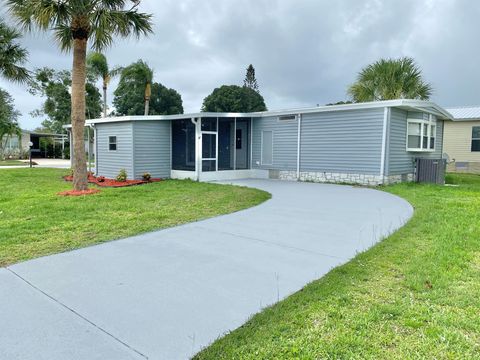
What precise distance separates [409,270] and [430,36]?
54.2 ft

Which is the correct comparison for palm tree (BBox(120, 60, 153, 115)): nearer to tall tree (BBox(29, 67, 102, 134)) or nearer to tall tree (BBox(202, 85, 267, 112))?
tall tree (BBox(29, 67, 102, 134))

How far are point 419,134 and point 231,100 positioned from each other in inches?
1053

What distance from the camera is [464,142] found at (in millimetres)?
20750

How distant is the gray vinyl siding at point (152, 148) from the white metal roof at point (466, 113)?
16.4m

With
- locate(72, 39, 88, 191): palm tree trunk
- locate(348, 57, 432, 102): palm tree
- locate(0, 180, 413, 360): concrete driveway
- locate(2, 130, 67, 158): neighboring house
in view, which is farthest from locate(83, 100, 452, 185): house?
locate(2, 130, 67, 158): neighboring house

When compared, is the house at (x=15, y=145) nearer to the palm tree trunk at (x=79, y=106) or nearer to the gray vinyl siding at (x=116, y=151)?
the gray vinyl siding at (x=116, y=151)

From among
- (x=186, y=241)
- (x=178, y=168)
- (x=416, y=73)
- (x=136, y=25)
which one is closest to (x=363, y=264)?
(x=186, y=241)

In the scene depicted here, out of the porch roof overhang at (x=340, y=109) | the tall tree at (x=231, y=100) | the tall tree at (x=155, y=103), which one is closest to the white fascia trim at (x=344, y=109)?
the porch roof overhang at (x=340, y=109)

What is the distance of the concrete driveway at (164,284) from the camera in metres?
2.49

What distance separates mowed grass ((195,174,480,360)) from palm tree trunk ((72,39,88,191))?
8668 millimetres

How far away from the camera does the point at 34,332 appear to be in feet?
8.49

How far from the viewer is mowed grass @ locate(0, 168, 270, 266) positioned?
16.4 feet

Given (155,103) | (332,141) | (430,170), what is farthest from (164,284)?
(155,103)

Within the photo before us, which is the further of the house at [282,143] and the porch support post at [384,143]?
the house at [282,143]
